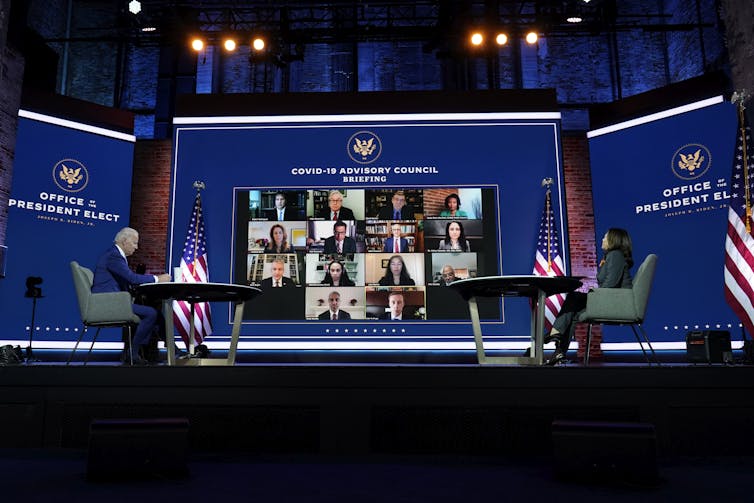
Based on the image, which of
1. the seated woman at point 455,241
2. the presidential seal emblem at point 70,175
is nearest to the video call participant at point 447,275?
the seated woman at point 455,241

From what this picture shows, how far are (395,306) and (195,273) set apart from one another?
8.45 ft

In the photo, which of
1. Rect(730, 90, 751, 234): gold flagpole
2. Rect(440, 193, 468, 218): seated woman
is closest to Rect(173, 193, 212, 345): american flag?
Rect(440, 193, 468, 218): seated woman

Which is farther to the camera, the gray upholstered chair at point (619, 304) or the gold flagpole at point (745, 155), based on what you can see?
the gold flagpole at point (745, 155)

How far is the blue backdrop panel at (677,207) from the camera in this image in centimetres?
801

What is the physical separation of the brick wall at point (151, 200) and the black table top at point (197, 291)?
15.4 feet

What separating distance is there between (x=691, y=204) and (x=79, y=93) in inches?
446

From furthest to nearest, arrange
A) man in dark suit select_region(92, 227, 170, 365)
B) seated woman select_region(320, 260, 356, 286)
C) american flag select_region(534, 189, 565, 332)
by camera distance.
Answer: seated woman select_region(320, 260, 356, 286) → american flag select_region(534, 189, 565, 332) → man in dark suit select_region(92, 227, 170, 365)

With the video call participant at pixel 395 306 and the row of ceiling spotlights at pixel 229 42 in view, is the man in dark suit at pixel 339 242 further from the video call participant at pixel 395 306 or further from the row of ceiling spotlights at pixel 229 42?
the row of ceiling spotlights at pixel 229 42

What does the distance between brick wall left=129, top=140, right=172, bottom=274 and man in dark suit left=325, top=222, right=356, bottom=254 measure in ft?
9.22

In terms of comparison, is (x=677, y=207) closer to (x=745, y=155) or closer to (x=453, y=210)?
(x=745, y=155)
